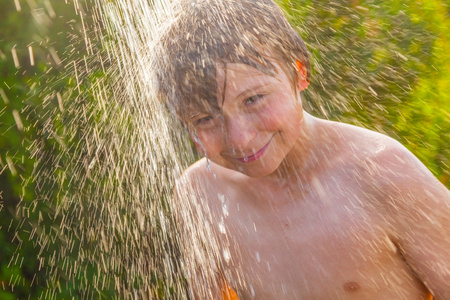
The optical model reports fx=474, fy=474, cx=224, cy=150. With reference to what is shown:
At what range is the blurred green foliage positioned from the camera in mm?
2182

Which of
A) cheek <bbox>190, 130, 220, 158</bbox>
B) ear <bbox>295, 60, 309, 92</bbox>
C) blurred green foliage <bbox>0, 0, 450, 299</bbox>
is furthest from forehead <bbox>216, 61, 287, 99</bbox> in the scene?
blurred green foliage <bbox>0, 0, 450, 299</bbox>

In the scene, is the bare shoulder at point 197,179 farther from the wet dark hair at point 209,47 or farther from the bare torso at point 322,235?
the wet dark hair at point 209,47

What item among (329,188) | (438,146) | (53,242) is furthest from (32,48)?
(438,146)

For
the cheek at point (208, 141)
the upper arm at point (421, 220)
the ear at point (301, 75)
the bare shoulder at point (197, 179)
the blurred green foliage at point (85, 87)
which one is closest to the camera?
the upper arm at point (421, 220)

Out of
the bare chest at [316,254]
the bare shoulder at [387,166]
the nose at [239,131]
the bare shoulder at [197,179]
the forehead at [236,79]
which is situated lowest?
the bare chest at [316,254]

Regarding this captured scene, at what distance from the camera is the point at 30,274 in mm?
2412

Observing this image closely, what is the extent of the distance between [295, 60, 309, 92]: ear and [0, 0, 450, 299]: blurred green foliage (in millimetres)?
840

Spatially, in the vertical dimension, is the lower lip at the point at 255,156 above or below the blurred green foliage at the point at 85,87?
above

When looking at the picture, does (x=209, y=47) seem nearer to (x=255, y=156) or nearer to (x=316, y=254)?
(x=255, y=156)

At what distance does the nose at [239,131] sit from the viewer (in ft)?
4.43

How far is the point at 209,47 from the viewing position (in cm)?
135

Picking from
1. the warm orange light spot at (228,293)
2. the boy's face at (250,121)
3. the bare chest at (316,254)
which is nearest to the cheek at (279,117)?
the boy's face at (250,121)

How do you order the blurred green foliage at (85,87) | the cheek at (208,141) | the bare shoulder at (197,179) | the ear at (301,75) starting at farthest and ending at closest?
the blurred green foliage at (85,87)
the bare shoulder at (197,179)
the ear at (301,75)
the cheek at (208,141)

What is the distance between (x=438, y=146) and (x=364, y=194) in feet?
3.03
